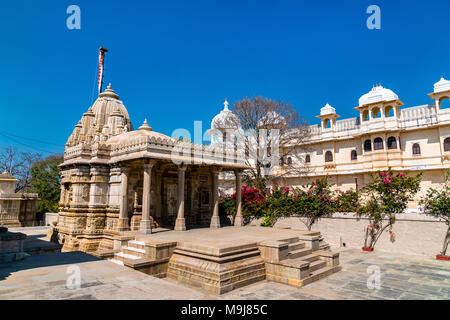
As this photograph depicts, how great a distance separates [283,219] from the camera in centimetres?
1608

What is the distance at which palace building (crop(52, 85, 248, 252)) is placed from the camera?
12.6 metres

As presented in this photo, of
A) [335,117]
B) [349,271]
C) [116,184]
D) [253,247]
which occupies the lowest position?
[349,271]

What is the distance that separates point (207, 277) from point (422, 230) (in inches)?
375

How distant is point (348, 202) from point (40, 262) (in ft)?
41.7

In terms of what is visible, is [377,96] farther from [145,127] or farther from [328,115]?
[145,127]

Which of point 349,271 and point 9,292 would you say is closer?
point 9,292

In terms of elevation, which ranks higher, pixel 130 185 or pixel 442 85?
pixel 442 85

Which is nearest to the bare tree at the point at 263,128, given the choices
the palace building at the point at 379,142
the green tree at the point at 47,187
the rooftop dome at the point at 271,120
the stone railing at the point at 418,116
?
the rooftop dome at the point at 271,120

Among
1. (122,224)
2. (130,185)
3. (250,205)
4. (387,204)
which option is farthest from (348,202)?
(122,224)

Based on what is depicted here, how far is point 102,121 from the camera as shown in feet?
59.1

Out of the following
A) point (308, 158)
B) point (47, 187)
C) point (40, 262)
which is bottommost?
point (40, 262)

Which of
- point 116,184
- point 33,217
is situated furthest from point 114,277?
point 33,217

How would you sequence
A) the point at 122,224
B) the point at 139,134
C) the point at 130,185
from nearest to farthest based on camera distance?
the point at 122,224
the point at 130,185
the point at 139,134
